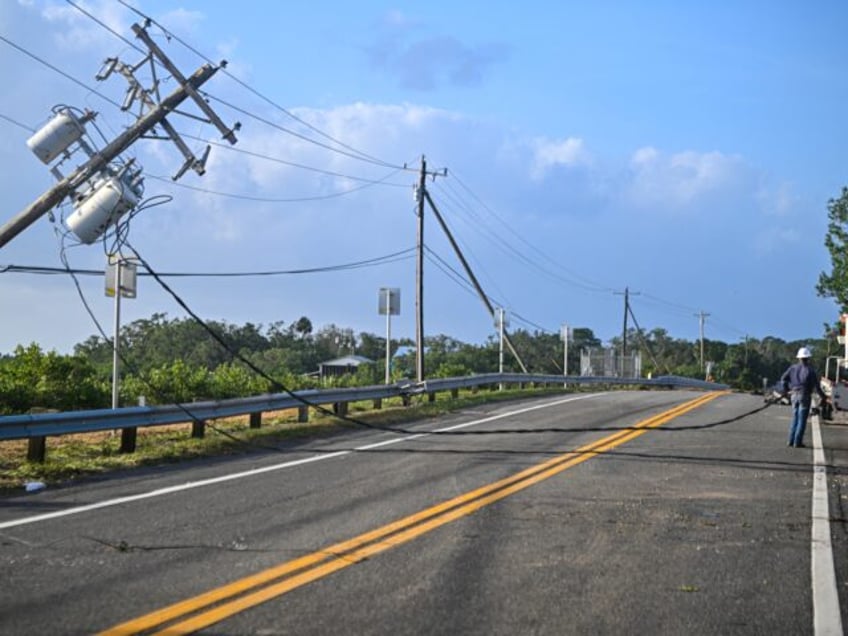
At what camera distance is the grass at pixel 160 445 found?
11.3 m

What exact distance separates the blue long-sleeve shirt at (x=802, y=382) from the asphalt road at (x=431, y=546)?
2177mm

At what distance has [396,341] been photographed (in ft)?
268

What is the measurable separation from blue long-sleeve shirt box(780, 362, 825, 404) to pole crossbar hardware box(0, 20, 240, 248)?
1318 cm

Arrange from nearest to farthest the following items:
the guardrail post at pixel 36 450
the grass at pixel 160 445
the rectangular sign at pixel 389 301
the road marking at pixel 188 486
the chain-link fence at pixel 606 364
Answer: the road marking at pixel 188 486 < the grass at pixel 160 445 < the guardrail post at pixel 36 450 < the rectangular sign at pixel 389 301 < the chain-link fence at pixel 606 364

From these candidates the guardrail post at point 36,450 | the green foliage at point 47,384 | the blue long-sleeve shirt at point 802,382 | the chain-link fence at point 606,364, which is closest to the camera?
the guardrail post at point 36,450

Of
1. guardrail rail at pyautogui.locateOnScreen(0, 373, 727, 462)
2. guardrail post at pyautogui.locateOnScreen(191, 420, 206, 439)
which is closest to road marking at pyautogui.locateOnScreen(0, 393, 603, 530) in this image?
guardrail rail at pyautogui.locateOnScreen(0, 373, 727, 462)

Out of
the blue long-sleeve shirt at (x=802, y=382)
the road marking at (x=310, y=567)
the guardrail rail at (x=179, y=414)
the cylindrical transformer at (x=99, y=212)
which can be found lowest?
the road marking at (x=310, y=567)

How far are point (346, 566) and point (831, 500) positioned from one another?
19.5ft

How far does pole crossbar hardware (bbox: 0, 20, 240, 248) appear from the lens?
19.3 meters

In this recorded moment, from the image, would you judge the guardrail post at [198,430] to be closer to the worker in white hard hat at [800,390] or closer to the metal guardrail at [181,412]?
the metal guardrail at [181,412]

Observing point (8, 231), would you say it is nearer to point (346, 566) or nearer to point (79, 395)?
point (79, 395)

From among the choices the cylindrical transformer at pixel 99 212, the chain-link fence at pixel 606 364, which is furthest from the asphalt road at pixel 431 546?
the chain-link fence at pixel 606 364

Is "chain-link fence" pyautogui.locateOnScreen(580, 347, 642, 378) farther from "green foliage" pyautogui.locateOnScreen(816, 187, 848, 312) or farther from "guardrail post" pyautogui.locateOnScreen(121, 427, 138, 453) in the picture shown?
"guardrail post" pyautogui.locateOnScreen(121, 427, 138, 453)

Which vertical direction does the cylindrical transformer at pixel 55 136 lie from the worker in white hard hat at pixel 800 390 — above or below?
above
